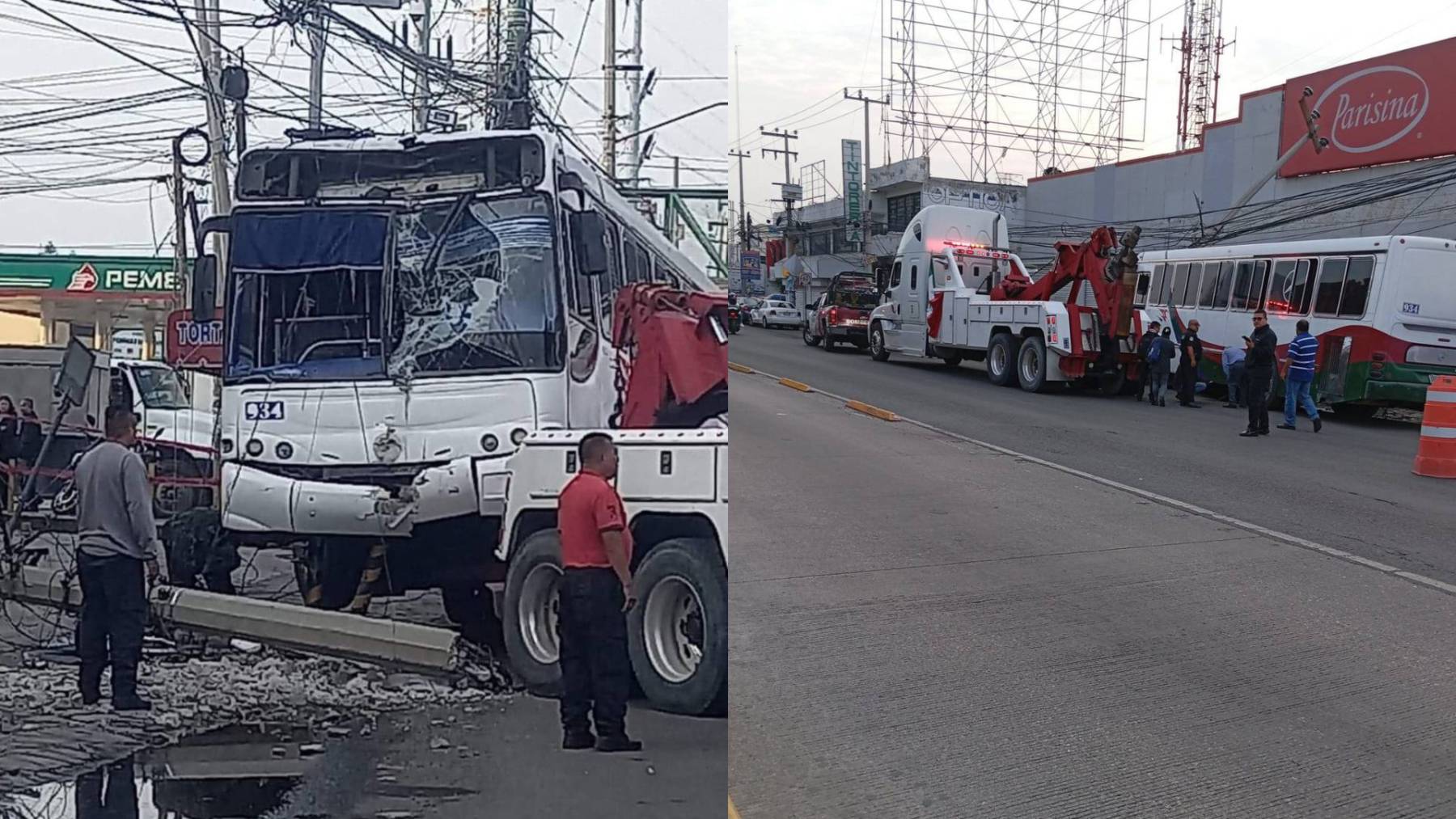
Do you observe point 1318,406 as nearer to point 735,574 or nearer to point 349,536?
point 735,574

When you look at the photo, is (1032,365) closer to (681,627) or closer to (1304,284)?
(1304,284)

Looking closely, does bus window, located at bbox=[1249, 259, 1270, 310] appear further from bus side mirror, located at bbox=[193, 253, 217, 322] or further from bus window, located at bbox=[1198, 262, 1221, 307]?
bus side mirror, located at bbox=[193, 253, 217, 322]

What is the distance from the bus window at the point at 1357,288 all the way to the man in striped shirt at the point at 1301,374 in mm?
2110

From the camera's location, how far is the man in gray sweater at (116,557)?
1.66 m

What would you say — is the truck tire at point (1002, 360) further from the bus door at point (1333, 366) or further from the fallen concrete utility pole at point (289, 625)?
the fallen concrete utility pole at point (289, 625)

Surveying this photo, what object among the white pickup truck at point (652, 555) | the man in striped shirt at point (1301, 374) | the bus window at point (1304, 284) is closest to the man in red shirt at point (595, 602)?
the white pickup truck at point (652, 555)

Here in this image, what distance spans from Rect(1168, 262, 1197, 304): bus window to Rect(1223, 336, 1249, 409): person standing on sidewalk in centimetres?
210

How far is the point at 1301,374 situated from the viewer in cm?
1515

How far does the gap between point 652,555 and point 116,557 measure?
751 millimetres

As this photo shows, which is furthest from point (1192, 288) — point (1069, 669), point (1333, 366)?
point (1069, 669)

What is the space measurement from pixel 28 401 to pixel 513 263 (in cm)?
69

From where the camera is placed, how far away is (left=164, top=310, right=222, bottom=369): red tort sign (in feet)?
5.47

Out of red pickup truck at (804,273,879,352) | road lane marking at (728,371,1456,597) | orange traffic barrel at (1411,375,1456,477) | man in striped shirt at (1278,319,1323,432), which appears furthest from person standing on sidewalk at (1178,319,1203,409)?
red pickup truck at (804,273,879,352)

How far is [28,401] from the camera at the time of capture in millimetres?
1660
